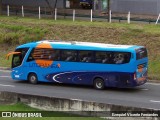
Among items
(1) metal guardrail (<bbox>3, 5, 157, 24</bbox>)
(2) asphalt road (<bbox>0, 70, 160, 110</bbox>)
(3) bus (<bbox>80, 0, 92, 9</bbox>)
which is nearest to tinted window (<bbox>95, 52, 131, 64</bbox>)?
(2) asphalt road (<bbox>0, 70, 160, 110</bbox>)

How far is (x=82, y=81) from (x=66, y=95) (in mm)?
2427

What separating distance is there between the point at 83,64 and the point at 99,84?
1385mm

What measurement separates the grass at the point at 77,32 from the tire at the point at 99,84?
6.28 metres

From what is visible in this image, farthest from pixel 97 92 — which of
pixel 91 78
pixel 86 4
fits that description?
pixel 86 4

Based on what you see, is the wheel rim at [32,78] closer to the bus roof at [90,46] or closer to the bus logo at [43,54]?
the bus logo at [43,54]

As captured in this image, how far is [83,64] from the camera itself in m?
26.2

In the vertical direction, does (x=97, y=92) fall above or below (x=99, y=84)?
below

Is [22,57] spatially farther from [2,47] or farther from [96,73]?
[2,47]

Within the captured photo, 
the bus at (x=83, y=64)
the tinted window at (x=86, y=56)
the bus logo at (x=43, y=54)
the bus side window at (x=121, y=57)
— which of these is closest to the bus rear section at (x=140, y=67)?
the bus at (x=83, y=64)

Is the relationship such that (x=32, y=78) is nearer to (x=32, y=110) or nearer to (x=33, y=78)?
(x=33, y=78)

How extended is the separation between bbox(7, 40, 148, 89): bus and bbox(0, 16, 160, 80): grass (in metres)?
Answer: 6.29

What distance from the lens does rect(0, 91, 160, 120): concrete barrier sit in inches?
715

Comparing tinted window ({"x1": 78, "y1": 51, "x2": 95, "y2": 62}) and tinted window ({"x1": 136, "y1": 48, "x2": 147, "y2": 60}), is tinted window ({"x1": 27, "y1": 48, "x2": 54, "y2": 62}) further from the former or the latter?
tinted window ({"x1": 136, "y1": 48, "x2": 147, "y2": 60})

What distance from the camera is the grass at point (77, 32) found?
34.0 meters
